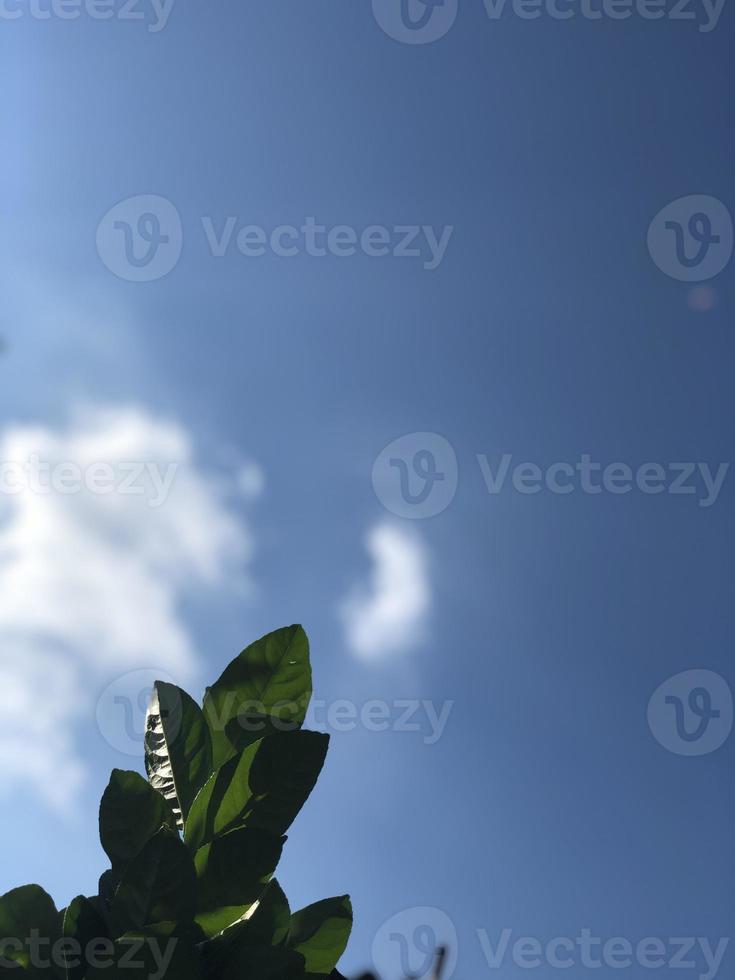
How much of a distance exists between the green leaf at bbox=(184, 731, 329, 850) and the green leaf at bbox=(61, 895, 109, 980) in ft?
0.37

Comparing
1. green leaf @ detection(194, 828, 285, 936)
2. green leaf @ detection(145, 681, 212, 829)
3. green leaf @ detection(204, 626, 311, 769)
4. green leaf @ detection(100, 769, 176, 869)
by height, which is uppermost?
green leaf @ detection(204, 626, 311, 769)

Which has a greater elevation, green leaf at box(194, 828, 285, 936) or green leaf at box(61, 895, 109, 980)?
green leaf at box(194, 828, 285, 936)

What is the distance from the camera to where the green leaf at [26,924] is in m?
0.71

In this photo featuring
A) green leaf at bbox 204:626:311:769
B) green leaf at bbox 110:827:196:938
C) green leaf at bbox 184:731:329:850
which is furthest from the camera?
green leaf at bbox 204:626:311:769

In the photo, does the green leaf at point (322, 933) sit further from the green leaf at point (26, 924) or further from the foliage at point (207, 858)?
the green leaf at point (26, 924)

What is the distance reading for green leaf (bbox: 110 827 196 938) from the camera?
2.28 feet

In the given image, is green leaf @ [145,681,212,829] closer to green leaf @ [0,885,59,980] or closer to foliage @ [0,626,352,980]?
foliage @ [0,626,352,980]

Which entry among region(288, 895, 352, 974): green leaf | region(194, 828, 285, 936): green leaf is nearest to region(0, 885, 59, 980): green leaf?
region(194, 828, 285, 936): green leaf

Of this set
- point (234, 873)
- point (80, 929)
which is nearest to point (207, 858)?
point (234, 873)

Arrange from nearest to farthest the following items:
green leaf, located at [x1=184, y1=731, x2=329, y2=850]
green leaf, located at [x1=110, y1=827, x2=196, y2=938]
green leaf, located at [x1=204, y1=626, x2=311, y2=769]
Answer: green leaf, located at [x1=110, y1=827, x2=196, y2=938] → green leaf, located at [x1=184, y1=731, x2=329, y2=850] → green leaf, located at [x1=204, y1=626, x2=311, y2=769]

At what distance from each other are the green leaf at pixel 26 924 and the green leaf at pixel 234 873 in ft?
0.46

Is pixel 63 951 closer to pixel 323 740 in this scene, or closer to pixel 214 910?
pixel 214 910

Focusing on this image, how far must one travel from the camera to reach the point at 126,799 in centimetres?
77

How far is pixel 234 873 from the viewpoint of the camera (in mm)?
758
